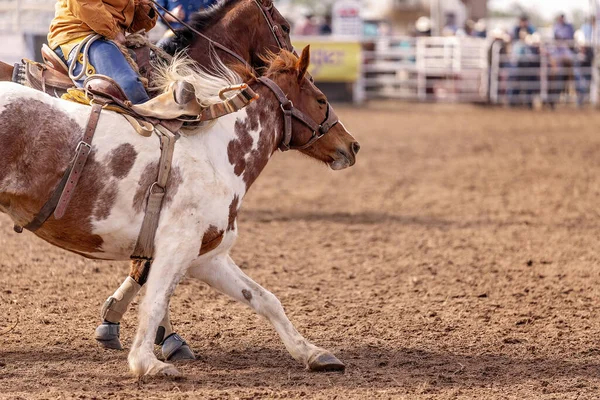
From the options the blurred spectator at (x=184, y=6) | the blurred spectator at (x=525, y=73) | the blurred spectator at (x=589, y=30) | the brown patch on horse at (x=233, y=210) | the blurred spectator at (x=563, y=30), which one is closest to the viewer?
the brown patch on horse at (x=233, y=210)

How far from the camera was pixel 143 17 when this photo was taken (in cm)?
520

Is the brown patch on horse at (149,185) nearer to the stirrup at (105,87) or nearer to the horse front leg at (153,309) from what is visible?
the horse front leg at (153,309)

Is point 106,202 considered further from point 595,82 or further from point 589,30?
point 589,30

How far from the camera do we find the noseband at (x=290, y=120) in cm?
465

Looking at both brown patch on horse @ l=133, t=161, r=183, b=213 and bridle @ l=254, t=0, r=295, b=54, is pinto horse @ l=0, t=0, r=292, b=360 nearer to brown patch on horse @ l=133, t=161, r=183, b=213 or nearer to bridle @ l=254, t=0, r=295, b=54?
bridle @ l=254, t=0, r=295, b=54

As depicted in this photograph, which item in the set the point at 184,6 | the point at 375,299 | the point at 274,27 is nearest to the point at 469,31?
the point at 184,6

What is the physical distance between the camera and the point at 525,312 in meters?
5.74

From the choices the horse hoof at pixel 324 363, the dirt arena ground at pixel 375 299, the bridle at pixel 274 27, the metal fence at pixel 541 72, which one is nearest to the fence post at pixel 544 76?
the metal fence at pixel 541 72

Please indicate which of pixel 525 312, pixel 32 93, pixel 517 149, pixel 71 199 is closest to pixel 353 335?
pixel 525 312

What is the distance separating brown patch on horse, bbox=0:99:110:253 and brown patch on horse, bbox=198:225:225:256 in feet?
1.65

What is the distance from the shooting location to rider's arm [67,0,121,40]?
457 centimetres

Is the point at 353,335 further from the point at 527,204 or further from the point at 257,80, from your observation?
the point at 527,204

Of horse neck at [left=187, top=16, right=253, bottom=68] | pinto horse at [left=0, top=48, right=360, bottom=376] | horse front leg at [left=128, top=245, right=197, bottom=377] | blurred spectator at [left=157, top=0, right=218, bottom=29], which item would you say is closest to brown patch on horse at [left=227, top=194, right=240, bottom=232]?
pinto horse at [left=0, top=48, right=360, bottom=376]

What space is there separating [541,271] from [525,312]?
4.06 ft
